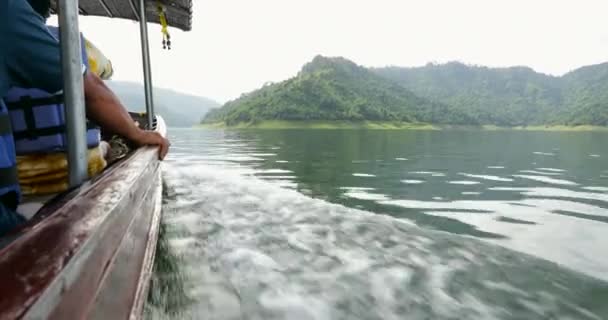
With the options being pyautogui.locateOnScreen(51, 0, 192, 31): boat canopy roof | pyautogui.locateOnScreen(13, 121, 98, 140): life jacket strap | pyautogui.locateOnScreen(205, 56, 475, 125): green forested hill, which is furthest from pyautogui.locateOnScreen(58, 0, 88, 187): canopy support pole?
pyautogui.locateOnScreen(205, 56, 475, 125): green forested hill

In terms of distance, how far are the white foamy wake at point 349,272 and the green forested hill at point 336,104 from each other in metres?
93.0

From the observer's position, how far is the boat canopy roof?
19.5ft

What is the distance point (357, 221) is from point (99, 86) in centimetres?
445

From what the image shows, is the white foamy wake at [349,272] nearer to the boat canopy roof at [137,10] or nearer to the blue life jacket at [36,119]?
the blue life jacket at [36,119]

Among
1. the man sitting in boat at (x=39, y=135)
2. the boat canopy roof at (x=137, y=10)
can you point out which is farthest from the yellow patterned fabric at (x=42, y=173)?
the boat canopy roof at (x=137, y=10)

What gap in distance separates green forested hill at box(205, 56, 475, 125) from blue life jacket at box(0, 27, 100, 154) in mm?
96132

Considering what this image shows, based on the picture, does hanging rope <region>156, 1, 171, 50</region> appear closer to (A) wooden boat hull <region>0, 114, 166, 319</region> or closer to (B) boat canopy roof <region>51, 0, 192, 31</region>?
(B) boat canopy roof <region>51, 0, 192, 31</region>

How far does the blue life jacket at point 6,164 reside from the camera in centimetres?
149

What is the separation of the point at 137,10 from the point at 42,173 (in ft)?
16.1

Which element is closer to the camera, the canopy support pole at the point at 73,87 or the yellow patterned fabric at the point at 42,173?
the canopy support pole at the point at 73,87

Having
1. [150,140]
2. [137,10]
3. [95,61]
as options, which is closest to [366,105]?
[137,10]

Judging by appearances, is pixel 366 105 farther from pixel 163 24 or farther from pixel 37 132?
pixel 37 132

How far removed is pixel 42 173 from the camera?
223cm

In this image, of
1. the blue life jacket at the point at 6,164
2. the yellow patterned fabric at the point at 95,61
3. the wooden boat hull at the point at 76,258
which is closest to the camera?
the wooden boat hull at the point at 76,258
